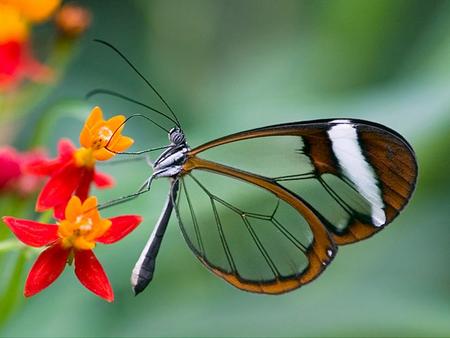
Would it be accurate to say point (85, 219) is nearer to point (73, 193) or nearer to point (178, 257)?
point (73, 193)

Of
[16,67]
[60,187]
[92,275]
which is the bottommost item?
[92,275]

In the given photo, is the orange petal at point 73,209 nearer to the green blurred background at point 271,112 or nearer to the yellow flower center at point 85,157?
the yellow flower center at point 85,157

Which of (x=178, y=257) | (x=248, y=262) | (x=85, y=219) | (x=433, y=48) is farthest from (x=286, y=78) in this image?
(x=85, y=219)

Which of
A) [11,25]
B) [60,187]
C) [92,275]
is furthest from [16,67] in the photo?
[92,275]

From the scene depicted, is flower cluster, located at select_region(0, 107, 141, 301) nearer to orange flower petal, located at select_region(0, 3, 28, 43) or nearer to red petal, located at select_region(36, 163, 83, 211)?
red petal, located at select_region(36, 163, 83, 211)

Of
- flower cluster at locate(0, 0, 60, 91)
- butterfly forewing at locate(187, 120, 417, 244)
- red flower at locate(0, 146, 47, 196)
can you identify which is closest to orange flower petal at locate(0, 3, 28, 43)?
flower cluster at locate(0, 0, 60, 91)

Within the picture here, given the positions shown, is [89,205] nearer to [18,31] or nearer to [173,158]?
[173,158]

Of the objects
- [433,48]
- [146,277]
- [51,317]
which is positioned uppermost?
[433,48]
